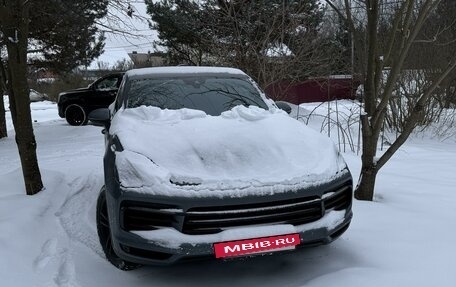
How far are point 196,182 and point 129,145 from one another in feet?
A: 2.13

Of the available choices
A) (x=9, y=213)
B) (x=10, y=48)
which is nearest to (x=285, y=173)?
(x=9, y=213)

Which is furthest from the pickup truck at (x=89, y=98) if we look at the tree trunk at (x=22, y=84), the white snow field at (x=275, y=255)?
the tree trunk at (x=22, y=84)

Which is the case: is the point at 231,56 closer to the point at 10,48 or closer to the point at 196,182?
the point at 10,48

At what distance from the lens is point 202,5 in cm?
→ 1634

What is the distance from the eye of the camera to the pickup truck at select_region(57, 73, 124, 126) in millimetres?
15023

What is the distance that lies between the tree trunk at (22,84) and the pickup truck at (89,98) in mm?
9824

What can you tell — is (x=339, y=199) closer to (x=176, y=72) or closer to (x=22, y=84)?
(x=176, y=72)

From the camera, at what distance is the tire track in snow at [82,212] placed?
13.6 ft

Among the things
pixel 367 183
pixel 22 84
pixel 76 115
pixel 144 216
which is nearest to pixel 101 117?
pixel 22 84

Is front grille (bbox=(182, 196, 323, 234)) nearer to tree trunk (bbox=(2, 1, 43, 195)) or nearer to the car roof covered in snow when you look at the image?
the car roof covered in snow

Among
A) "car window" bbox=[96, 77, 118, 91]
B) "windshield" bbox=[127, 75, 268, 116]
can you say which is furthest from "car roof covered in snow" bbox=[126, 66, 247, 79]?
"car window" bbox=[96, 77, 118, 91]

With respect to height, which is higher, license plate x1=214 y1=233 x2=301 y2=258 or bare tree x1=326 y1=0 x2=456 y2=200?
bare tree x1=326 y1=0 x2=456 y2=200

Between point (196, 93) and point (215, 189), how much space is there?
195 cm

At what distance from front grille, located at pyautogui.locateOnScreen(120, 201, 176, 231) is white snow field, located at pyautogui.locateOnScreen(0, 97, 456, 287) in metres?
0.48
